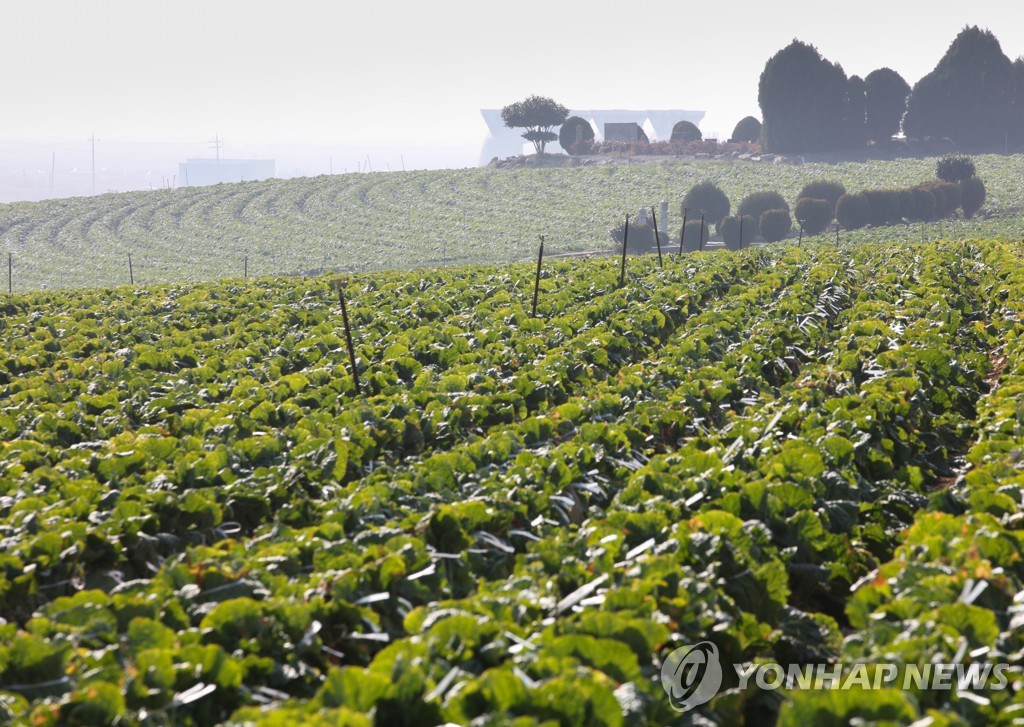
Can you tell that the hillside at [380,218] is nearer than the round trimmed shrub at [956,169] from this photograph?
Yes

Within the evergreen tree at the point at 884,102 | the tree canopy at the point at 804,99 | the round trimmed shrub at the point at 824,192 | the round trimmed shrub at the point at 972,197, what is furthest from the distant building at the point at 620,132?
the round trimmed shrub at the point at 972,197

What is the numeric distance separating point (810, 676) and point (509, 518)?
2.90m

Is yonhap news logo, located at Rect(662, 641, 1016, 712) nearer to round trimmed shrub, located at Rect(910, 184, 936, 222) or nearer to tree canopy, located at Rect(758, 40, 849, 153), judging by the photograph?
round trimmed shrub, located at Rect(910, 184, 936, 222)

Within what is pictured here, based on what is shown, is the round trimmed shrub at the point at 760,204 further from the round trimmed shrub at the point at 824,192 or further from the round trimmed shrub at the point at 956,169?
the round trimmed shrub at the point at 956,169

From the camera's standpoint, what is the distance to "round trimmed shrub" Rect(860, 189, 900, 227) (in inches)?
2383

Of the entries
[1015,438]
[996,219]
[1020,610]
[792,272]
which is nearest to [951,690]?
[1020,610]

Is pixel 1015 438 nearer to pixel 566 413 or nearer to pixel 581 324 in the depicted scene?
pixel 566 413

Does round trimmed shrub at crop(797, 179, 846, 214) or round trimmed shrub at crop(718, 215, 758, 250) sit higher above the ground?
round trimmed shrub at crop(797, 179, 846, 214)

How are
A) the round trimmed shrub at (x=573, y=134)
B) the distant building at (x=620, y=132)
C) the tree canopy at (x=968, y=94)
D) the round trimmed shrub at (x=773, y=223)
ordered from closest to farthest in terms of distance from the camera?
1. the round trimmed shrub at (x=773, y=223)
2. the tree canopy at (x=968, y=94)
3. the round trimmed shrub at (x=573, y=134)
4. the distant building at (x=620, y=132)

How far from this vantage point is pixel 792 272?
24.2 m

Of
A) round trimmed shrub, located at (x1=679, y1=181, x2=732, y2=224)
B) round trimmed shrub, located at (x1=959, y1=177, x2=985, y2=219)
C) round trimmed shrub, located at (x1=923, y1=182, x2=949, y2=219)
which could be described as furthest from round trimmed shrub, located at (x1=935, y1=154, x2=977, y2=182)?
round trimmed shrub, located at (x1=679, y1=181, x2=732, y2=224)

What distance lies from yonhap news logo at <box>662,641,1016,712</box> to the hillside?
4863 centimetres

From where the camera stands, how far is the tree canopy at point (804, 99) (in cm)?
9269

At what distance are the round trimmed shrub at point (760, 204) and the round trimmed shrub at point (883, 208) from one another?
5.50m
